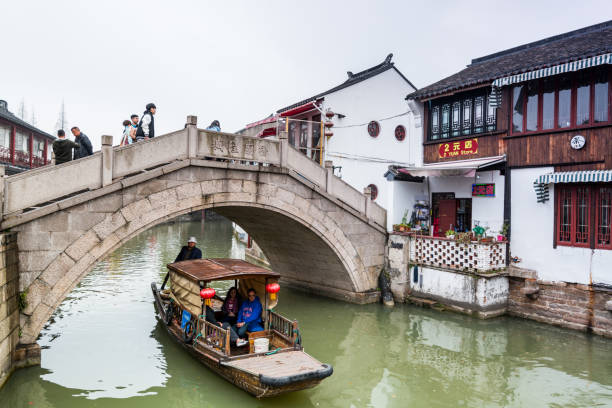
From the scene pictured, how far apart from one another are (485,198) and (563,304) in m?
3.44

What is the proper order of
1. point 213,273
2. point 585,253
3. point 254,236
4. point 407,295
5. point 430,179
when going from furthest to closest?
point 254,236 < point 430,179 < point 407,295 < point 585,253 < point 213,273

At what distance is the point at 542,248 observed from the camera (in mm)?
11258

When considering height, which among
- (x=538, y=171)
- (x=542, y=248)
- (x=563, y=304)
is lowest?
(x=563, y=304)

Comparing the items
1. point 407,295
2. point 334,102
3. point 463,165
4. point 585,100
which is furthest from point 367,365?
point 334,102

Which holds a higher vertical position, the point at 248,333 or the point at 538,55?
the point at 538,55

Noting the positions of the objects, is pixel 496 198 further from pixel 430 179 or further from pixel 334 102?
pixel 334 102

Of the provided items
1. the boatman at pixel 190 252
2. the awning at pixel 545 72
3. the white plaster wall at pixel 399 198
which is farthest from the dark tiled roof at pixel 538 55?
the boatman at pixel 190 252

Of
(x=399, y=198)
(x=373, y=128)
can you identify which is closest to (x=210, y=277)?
(x=399, y=198)

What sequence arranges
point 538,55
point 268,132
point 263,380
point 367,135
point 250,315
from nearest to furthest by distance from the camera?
point 263,380 < point 250,315 < point 538,55 < point 367,135 < point 268,132

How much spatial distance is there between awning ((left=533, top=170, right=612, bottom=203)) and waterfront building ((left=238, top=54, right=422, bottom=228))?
6.19 metres

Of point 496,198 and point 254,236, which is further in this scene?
point 254,236

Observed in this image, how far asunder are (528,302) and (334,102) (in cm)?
981

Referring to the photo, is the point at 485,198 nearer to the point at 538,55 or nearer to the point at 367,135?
the point at 538,55

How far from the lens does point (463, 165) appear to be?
42.3 ft
